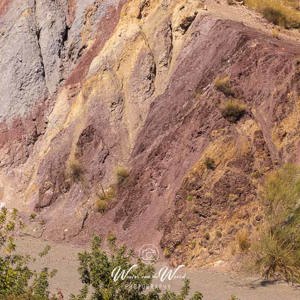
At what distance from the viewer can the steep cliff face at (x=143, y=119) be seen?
24812mm

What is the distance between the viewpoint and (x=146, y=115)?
1254 inches

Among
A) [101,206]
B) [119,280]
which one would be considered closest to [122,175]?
[101,206]

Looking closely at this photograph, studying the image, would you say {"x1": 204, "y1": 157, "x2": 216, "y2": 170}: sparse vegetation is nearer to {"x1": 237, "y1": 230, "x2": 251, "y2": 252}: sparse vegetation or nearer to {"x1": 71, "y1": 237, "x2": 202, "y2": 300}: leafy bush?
{"x1": 237, "y1": 230, "x2": 251, "y2": 252}: sparse vegetation

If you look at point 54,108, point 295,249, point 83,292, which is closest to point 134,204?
point 295,249

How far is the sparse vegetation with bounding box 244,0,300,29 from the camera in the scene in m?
33.1

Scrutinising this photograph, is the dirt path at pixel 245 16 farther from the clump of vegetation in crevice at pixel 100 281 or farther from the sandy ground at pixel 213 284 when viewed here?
the clump of vegetation in crevice at pixel 100 281

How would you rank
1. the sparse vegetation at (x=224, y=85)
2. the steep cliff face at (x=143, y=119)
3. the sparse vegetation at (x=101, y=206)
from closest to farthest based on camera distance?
the steep cliff face at (x=143, y=119), the sparse vegetation at (x=224, y=85), the sparse vegetation at (x=101, y=206)

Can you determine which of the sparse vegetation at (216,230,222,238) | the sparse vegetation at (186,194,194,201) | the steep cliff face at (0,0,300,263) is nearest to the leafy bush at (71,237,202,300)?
the steep cliff face at (0,0,300,263)

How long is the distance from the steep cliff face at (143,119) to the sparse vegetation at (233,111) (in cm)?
24

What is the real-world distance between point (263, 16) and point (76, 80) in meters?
13.2

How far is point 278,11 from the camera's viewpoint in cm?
3359

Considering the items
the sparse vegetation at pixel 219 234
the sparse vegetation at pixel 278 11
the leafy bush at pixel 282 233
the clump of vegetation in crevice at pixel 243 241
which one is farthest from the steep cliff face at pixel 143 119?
the sparse vegetation at pixel 278 11

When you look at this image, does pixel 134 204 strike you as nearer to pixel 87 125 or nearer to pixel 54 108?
pixel 87 125

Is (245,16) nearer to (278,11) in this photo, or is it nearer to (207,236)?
(278,11)
